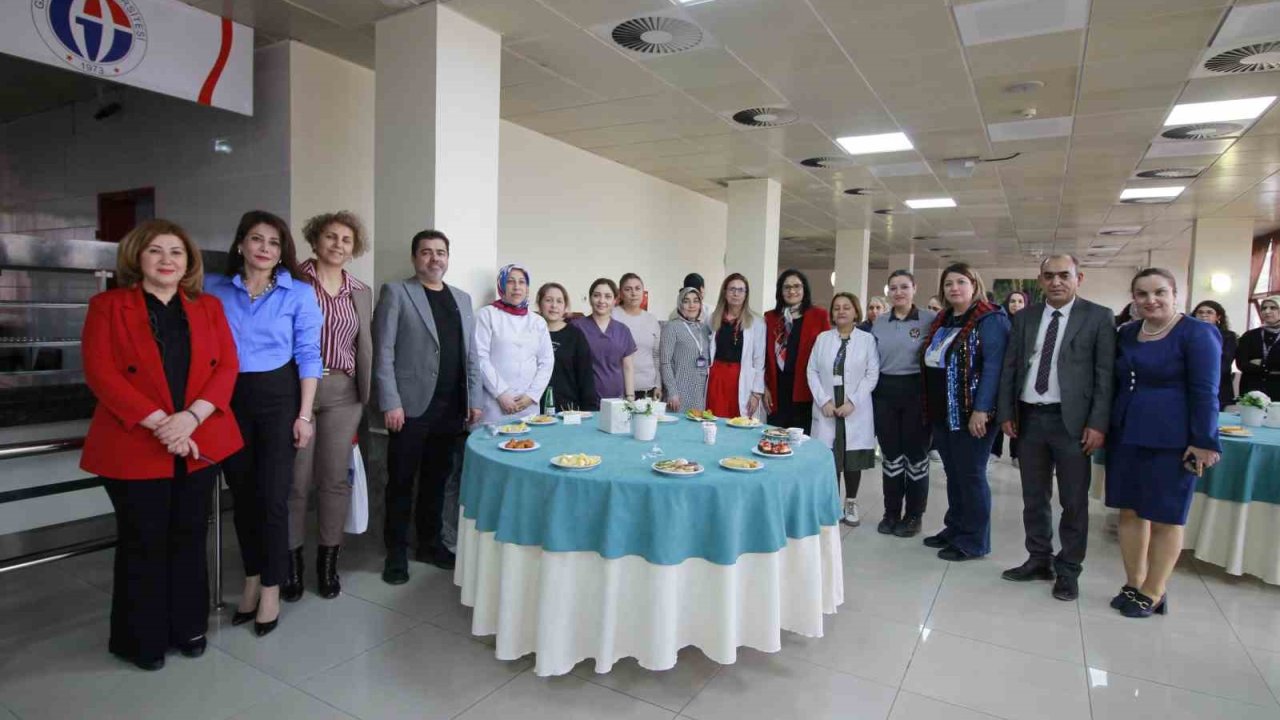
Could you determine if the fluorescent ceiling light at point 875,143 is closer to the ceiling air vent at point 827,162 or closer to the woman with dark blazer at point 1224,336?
the ceiling air vent at point 827,162

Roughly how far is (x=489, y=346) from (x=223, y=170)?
3030 mm

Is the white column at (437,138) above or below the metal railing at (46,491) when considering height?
above

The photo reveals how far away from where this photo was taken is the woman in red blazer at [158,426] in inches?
91.7

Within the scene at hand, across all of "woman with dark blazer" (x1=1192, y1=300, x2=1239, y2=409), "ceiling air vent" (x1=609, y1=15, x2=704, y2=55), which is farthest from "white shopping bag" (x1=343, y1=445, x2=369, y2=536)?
"woman with dark blazer" (x1=1192, y1=300, x2=1239, y2=409)

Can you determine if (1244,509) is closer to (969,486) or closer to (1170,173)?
(969,486)

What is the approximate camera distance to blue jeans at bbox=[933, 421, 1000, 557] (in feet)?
12.5

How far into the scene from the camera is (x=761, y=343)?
14.5 feet

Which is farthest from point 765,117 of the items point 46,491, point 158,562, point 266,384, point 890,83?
point 46,491

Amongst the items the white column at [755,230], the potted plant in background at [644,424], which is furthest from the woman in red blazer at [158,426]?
the white column at [755,230]

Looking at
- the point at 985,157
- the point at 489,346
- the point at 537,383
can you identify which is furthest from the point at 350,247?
the point at 985,157

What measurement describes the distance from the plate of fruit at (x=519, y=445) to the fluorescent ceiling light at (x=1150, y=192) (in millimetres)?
8791

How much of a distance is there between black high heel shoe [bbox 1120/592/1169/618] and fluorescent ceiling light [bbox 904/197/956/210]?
281 inches

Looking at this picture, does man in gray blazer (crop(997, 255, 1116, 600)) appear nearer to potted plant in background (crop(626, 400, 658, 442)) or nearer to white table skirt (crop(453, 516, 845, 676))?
white table skirt (crop(453, 516, 845, 676))

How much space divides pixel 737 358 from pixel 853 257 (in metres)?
8.93
